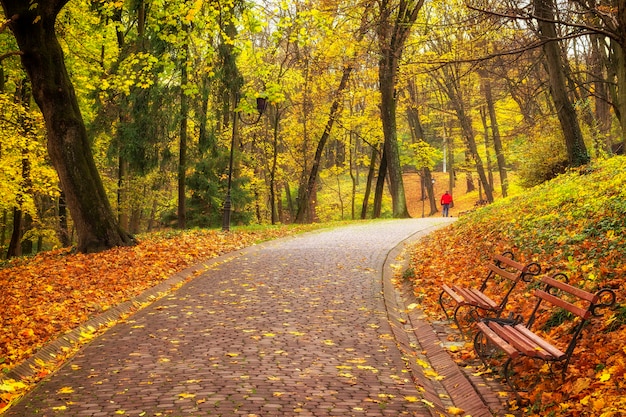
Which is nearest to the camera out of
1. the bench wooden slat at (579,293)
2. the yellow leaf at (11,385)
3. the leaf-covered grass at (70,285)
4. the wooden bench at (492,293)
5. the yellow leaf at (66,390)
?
the bench wooden slat at (579,293)

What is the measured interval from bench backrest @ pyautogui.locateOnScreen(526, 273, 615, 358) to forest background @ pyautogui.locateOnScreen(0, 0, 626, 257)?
300cm

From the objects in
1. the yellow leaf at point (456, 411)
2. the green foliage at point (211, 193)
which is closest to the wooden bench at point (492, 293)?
the yellow leaf at point (456, 411)

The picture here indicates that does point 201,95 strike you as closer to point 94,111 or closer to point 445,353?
point 94,111

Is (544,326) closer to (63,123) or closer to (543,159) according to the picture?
(63,123)

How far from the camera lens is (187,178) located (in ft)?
81.9

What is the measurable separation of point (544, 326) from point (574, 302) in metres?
0.42

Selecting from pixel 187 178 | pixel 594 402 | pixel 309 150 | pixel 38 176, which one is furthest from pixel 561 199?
pixel 309 150

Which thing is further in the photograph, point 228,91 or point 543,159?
point 228,91

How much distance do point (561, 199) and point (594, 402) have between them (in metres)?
6.86

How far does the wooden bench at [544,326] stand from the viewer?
14.6ft

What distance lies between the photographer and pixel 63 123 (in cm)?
1252

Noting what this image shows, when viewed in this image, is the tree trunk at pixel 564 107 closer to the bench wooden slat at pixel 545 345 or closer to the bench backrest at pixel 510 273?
the bench backrest at pixel 510 273

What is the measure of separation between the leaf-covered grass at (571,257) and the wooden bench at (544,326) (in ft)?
0.62

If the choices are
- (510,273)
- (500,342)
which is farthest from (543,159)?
(500,342)
